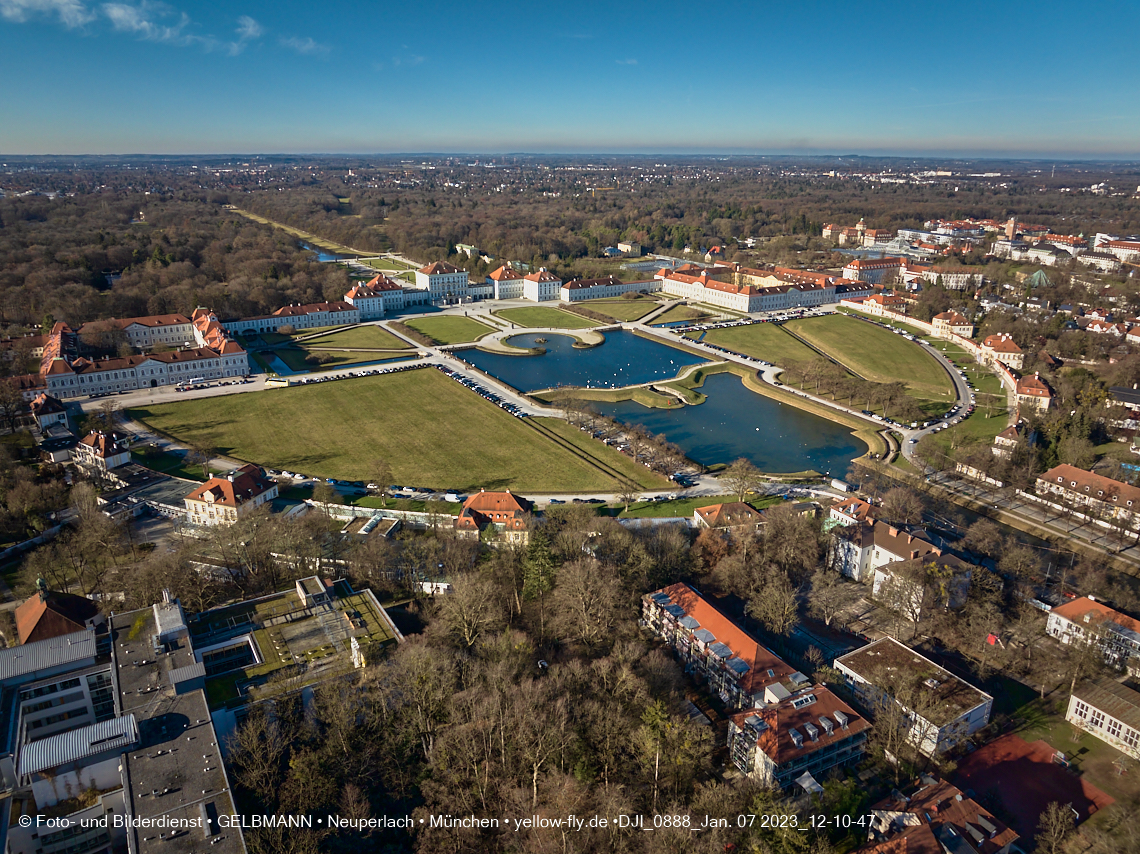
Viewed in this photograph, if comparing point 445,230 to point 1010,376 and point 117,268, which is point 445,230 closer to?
point 117,268

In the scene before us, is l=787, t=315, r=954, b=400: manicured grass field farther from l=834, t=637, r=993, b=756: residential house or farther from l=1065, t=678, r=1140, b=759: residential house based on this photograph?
l=834, t=637, r=993, b=756: residential house

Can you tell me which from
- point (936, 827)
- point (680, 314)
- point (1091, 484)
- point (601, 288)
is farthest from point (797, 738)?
point (601, 288)

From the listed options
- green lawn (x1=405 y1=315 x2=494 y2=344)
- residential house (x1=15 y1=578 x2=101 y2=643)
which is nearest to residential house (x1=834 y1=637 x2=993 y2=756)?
residential house (x1=15 y1=578 x2=101 y2=643)

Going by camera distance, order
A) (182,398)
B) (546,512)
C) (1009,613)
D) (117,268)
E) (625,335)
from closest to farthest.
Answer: (1009,613) < (546,512) < (182,398) < (625,335) < (117,268)

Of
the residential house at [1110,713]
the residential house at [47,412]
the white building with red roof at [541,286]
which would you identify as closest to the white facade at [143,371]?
the residential house at [47,412]

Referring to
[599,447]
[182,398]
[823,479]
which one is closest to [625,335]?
[599,447]

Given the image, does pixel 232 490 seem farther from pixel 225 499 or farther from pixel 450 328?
pixel 450 328
